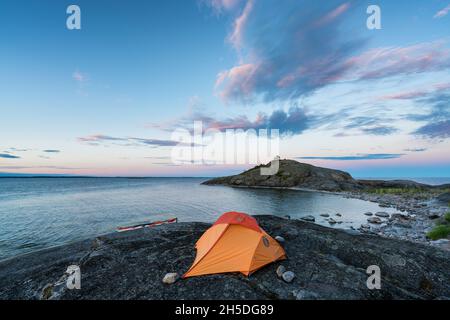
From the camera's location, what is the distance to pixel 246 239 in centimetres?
839

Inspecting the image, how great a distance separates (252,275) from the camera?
7.71m

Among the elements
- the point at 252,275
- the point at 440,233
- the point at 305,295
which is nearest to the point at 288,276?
the point at 305,295

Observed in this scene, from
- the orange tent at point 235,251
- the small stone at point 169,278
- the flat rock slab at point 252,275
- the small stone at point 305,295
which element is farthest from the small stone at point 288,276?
the small stone at point 169,278

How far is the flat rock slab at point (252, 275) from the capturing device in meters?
6.83

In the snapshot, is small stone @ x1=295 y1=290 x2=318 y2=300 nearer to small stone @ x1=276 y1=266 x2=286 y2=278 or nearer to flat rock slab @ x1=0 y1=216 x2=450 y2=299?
flat rock slab @ x1=0 y1=216 x2=450 y2=299

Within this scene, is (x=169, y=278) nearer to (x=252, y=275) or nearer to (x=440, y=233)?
(x=252, y=275)

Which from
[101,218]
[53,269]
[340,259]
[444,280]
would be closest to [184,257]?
[53,269]

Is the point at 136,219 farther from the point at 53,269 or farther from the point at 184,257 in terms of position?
the point at 184,257

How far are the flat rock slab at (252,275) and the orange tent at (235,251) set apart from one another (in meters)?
0.30

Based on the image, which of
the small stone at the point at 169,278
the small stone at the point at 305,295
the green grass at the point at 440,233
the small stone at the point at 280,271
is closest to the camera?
the small stone at the point at 305,295

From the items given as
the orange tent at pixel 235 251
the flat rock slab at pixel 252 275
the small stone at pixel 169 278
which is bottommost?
the flat rock slab at pixel 252 275

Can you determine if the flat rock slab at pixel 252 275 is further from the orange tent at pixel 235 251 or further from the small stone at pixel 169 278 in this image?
the orange tent at pixel 235 251

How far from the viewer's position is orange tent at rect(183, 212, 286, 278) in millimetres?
7867

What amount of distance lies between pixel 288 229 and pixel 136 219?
21.4 m
